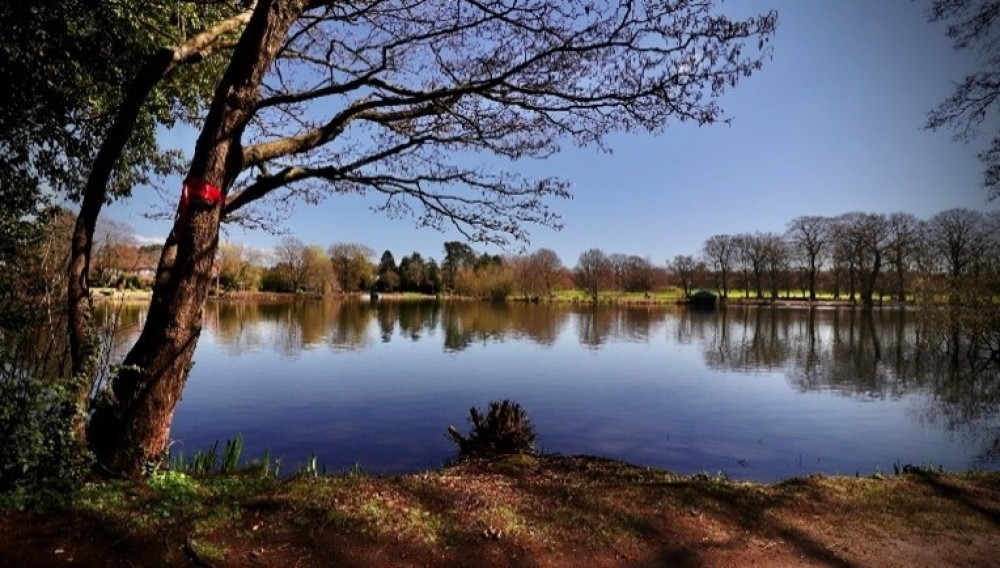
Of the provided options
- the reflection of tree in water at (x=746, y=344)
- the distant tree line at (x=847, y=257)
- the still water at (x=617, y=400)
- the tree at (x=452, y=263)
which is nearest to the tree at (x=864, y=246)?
the distant tree line at (x=847, y=257)

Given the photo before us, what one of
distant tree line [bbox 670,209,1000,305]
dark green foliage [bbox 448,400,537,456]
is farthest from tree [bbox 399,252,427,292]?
dark green foliage [bbox 448,400,537,456]

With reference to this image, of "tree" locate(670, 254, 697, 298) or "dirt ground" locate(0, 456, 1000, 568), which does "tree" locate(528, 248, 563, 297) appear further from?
"dirt ground" locate(0, 456, 1000, 568)

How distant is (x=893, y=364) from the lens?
77.9 ft

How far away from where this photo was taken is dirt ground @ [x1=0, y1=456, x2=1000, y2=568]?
3555 millimetres

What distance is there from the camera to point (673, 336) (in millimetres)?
37406

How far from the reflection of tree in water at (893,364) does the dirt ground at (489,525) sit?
30.5 feet

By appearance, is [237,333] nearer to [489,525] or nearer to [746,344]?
[746,344]

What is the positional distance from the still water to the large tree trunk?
4883 millimetres

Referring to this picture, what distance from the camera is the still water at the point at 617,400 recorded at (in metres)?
11.4

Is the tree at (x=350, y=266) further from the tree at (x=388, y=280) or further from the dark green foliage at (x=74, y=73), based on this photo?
the dark green foliage at (x=74, y=73)

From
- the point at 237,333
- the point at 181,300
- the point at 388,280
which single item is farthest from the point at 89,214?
the point at 388,280

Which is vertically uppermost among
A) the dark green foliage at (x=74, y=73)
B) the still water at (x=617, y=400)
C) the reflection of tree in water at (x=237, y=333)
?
the dark green foliage at (x=74, y=73)

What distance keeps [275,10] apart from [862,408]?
17.9m

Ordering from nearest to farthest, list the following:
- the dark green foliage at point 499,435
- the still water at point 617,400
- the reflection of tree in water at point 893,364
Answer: the dark green foliage at point 499,435 → the still water at point 617,400 → the reflection of tree in water at point 893,364
